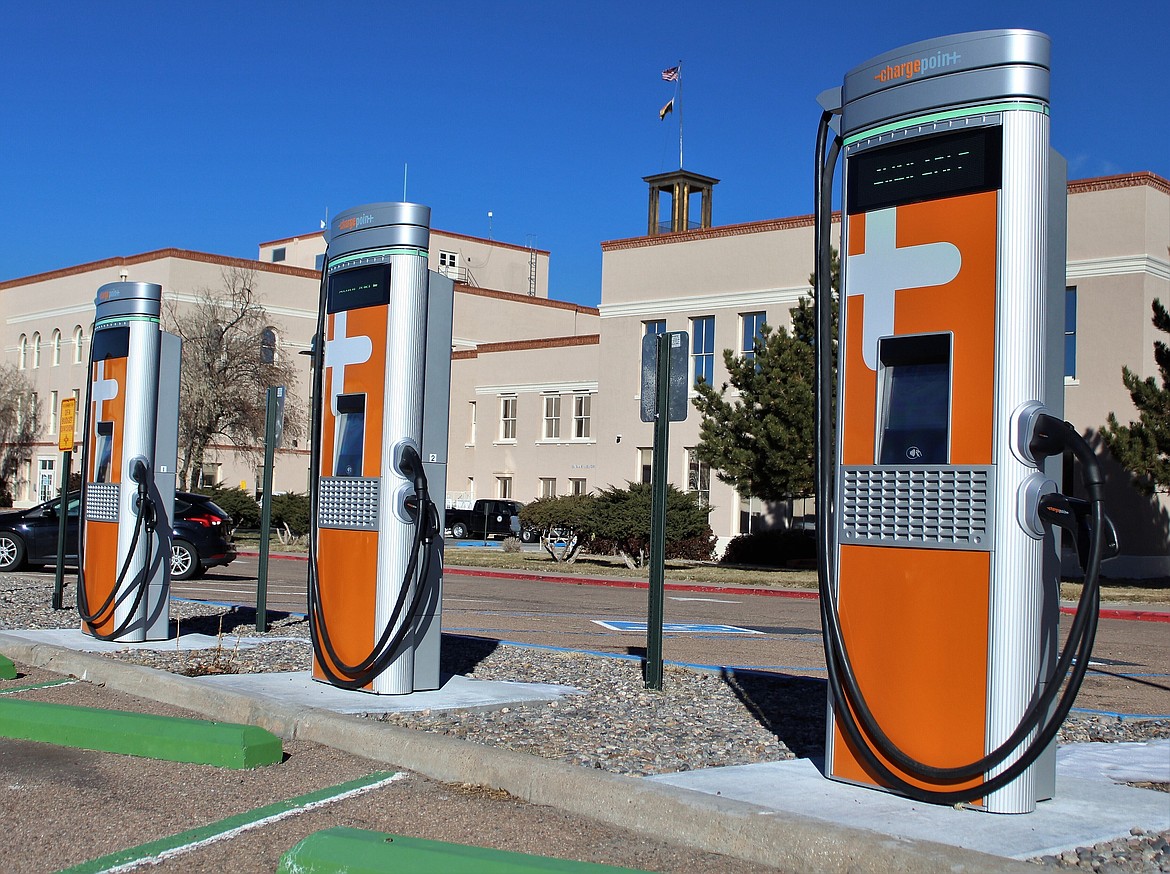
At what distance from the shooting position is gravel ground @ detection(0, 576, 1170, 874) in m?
6.37

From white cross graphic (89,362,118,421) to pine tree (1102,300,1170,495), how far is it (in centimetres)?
2070

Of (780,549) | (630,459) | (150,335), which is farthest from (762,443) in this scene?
(150,335)

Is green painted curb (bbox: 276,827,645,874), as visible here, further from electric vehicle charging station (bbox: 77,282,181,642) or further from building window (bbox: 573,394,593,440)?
building window (bbox: 573,394,593,440)

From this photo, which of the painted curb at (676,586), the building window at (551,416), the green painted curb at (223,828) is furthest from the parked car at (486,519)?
the green painted curb at (223,828)

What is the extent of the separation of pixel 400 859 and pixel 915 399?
9.58 feet

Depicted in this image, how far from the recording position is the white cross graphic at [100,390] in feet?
38.3

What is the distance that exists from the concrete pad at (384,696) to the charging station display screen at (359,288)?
258 cm

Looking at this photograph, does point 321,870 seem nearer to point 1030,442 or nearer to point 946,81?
point 1030,442

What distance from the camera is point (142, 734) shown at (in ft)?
22.2

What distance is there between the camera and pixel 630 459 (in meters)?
42.9

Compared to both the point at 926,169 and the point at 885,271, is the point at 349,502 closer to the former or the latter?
the point at 885,271

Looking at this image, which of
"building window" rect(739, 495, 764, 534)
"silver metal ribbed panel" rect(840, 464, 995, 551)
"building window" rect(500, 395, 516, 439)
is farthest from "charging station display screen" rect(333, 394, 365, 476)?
"building window" rect(500, 395, 516, 439)

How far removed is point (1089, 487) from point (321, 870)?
315cm

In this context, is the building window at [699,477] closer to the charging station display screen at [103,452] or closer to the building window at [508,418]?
the building window at [508,418]
